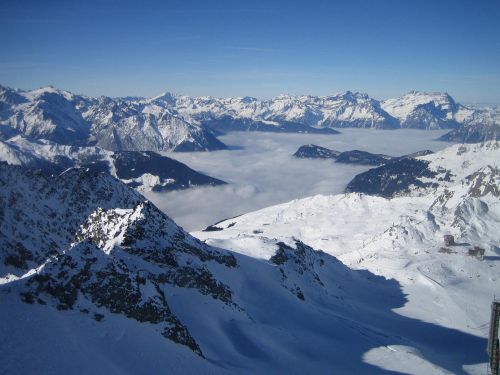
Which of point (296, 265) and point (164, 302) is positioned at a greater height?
point (164, 302)

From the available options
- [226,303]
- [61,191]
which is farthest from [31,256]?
[226,303]

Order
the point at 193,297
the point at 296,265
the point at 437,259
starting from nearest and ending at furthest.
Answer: the point at 193,297 < the point at 296,265 < the point at 437,259

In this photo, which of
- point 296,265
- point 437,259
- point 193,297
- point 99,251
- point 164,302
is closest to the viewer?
point 99,251

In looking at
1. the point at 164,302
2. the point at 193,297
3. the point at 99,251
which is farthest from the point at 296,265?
the point at 99,251

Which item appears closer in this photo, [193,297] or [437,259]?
[193,297]

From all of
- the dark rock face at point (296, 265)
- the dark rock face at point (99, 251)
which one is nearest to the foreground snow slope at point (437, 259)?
the dark rock face at point (296, 265)

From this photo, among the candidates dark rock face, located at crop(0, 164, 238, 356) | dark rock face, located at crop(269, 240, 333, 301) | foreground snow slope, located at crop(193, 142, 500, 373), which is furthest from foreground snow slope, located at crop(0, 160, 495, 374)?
foreground snow slope, located at crop(193, 142, 500, 373)

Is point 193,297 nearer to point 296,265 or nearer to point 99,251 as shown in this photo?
point 99,251
